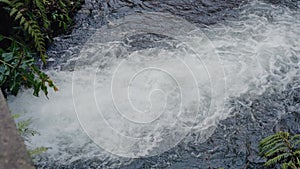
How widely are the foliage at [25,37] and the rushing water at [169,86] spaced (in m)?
0.26

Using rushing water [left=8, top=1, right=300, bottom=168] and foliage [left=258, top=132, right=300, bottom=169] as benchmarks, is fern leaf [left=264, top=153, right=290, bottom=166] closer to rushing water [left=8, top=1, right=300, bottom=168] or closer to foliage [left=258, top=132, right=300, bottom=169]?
foliage [left=258, top=132, right=300, bottom=169]

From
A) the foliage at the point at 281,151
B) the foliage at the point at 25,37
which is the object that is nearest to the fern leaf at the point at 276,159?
the foliage at the point at 281,151

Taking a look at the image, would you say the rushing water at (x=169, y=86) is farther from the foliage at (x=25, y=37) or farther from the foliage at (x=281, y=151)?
the foliage at (x=25, y=37)

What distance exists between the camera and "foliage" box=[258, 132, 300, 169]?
12.0 ft

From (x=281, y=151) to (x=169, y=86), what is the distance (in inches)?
61.8

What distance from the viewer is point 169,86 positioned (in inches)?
195

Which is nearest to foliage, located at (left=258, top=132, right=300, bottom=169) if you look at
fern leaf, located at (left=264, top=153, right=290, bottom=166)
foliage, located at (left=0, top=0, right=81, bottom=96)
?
fern leaf, located at (left=264, top=153, right=290, bottom=166)

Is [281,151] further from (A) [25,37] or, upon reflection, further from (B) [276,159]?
(A) [25,37]

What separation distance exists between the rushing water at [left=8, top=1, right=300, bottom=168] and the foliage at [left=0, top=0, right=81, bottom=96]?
0.26m

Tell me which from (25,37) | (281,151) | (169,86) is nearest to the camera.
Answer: (281,151)

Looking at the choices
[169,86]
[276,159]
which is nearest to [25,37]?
[169,86]

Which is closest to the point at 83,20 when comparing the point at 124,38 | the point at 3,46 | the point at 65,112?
the point at 124,38

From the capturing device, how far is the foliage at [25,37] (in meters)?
3.93

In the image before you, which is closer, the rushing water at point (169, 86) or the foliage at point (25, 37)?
the foliage at point (25, 37)
